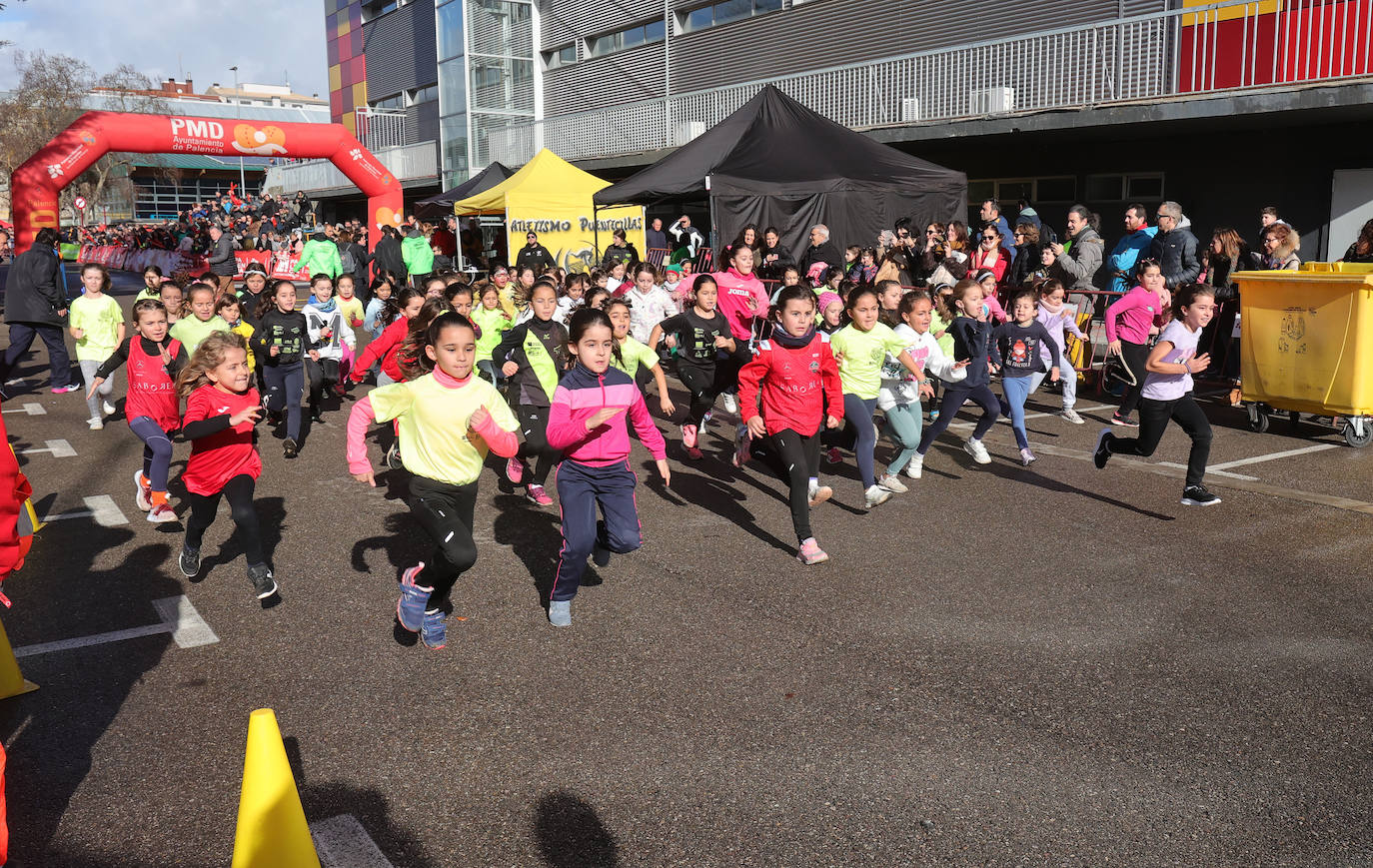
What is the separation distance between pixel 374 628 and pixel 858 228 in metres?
13.5

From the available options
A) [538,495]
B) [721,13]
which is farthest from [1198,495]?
[721,13]

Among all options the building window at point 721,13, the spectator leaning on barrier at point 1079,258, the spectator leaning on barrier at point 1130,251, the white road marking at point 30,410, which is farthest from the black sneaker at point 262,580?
the building window at point 721,13

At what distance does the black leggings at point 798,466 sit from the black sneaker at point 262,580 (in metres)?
2.97

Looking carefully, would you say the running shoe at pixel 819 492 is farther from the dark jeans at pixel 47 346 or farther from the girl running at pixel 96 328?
the dark jeans at pixel 47 346

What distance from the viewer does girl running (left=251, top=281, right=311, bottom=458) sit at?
9.92 metres

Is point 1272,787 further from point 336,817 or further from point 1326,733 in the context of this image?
point 336,817

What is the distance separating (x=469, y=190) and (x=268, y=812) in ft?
82.3

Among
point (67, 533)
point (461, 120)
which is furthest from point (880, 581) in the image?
point (461, 120)

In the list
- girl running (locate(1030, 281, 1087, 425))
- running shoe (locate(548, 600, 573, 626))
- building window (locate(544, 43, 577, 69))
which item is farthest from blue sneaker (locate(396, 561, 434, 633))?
building window (locate(544, 43, 577, 69))

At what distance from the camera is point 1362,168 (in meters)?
15.8

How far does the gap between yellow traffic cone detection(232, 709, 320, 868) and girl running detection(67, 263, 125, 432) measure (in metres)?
9.73

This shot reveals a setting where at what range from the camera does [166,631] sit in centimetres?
543

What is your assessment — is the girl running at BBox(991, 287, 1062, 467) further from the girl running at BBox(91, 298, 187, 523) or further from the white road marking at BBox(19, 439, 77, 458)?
the white road marking at BBox(19, 439, 77, 458)

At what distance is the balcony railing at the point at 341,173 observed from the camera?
39.6m
